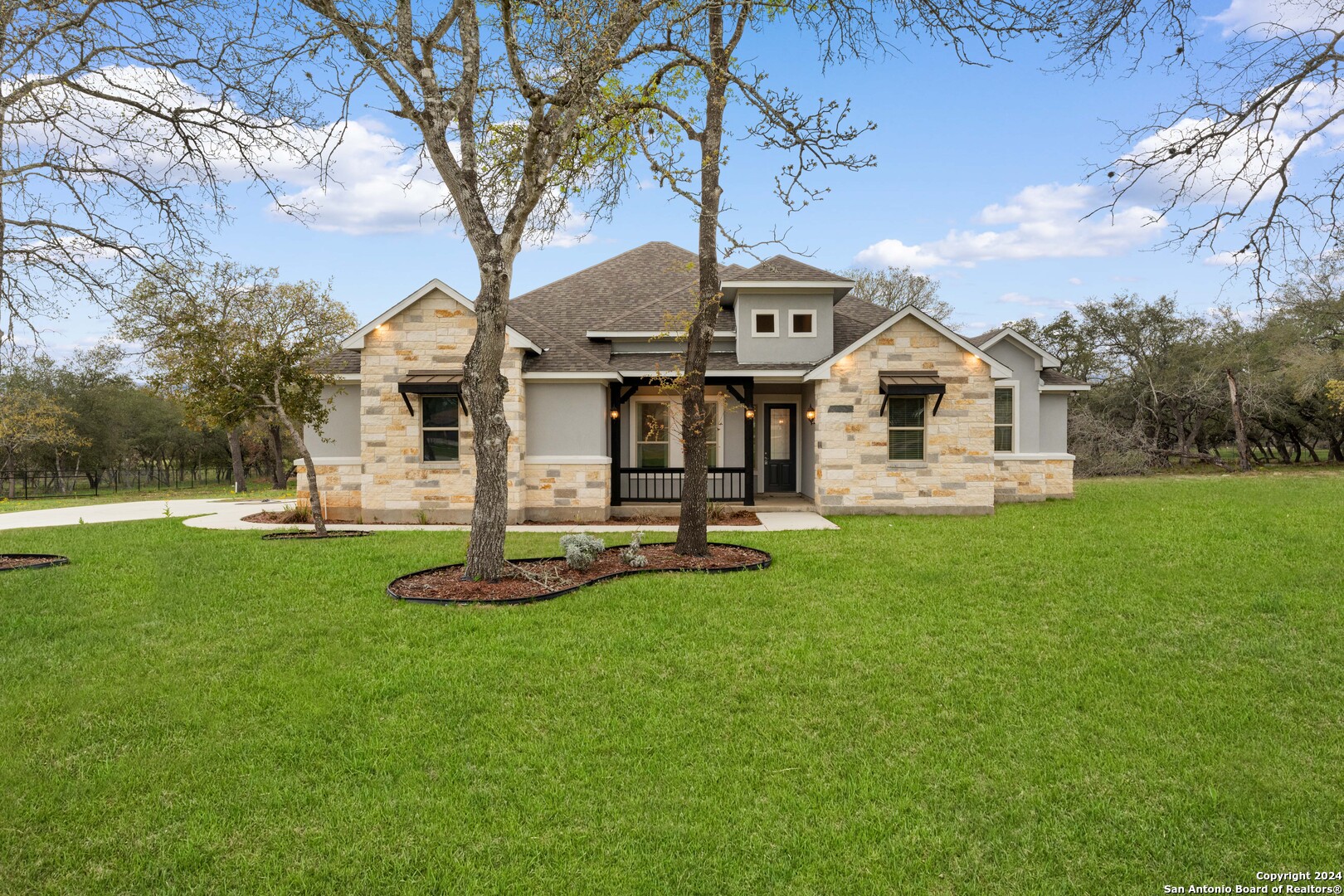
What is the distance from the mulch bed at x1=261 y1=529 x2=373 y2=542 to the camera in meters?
11.0

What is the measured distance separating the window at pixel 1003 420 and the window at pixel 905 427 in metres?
3.59

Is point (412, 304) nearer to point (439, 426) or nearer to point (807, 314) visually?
point (439, 426)

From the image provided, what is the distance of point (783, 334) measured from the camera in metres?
15.0

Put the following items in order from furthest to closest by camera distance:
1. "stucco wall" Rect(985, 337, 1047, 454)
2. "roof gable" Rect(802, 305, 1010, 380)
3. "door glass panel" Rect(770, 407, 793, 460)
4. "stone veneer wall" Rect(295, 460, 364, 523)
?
"door glass panel" Rect(770, 407, 793, 460) → "stucco wall" Rect(985, 337, 1047, 454) → "stone veneer wall" Rect(295, 460, 364, 523) → "roof gable" Rect(802, 305, 1010, 380)

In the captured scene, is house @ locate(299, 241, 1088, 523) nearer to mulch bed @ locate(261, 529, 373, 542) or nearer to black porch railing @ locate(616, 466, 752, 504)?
black porch railing @ locate(616, 466, 752, 504)

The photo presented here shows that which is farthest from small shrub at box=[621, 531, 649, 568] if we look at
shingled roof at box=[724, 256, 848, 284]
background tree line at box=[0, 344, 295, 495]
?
background tree line at box=[0, 344, 295, 495]

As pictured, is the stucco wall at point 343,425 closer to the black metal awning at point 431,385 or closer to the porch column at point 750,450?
the black metal awning at point 431,385

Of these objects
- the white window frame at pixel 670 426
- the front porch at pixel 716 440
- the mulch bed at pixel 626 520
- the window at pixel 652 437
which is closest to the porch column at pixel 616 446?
the front porch at pixel 716 440

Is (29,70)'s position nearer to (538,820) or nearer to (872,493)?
(538,820)

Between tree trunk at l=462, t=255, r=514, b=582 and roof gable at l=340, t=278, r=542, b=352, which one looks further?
roof gable at l=340, t=278, r=542, b=352

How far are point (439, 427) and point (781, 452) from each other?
8.88 meters

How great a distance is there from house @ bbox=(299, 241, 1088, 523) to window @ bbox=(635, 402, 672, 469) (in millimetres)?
41

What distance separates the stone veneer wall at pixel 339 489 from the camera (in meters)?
14.1

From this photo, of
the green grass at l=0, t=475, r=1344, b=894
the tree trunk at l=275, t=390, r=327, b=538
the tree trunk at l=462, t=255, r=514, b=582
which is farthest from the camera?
the tree trunk at l=275, t=390, r=327, b=538
